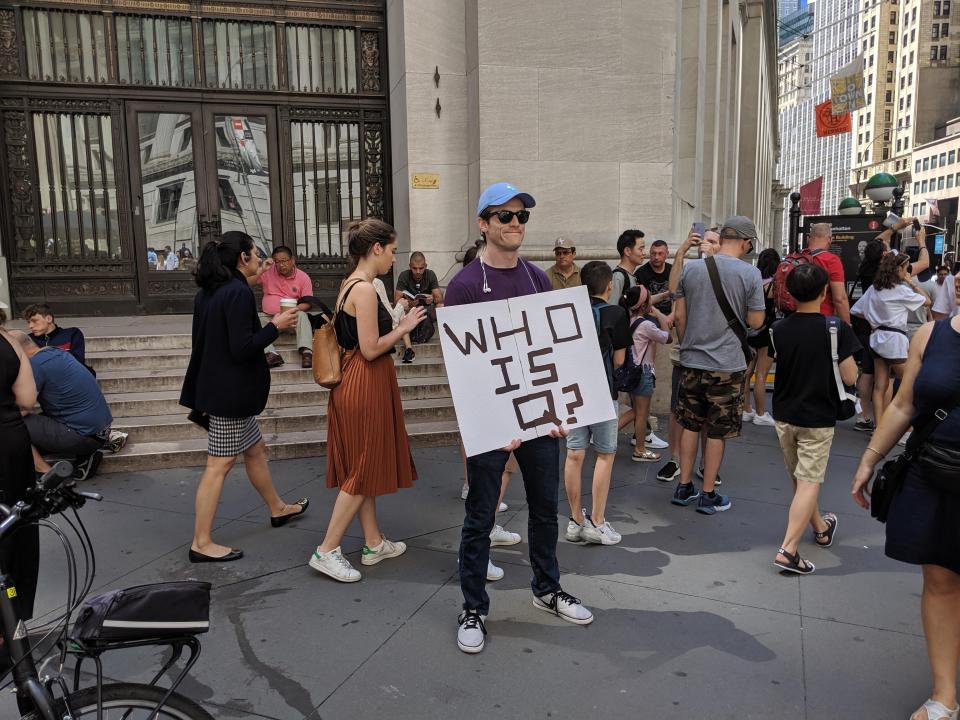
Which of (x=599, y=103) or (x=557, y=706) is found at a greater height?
(x=599, y=103)

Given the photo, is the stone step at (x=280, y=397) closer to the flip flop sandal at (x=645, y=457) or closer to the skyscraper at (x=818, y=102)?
the flip flop sandal at (x=645, y=457)

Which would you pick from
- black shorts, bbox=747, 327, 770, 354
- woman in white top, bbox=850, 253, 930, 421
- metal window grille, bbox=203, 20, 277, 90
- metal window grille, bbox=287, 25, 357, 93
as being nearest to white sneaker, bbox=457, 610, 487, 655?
black shorts, bbox=747, 327, 770, 354

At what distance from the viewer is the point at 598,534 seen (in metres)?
4.80

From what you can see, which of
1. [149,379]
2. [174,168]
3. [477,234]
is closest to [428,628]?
[149,379]

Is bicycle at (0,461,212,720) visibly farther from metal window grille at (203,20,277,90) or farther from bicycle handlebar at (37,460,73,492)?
metal window grille at (203,20,277,90)

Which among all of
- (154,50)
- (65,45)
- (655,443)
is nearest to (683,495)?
(655,443)

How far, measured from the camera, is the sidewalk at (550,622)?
312 cm

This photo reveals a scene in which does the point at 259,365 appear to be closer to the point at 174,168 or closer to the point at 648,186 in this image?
the point at 648,186

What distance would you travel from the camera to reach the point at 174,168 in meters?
10.5

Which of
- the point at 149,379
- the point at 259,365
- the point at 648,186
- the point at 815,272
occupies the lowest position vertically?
the point at 149,379

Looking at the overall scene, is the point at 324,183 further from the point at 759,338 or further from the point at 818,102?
the point at 818,102

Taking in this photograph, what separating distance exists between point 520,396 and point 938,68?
133134mm

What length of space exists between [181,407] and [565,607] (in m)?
5.18

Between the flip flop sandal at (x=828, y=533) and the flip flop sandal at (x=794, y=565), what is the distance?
0.50m
